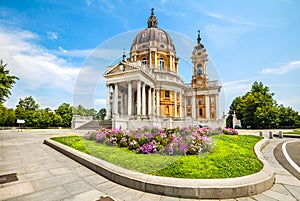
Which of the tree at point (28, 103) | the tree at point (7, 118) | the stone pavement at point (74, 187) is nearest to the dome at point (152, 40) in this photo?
the stone pavement at point (74, 187)

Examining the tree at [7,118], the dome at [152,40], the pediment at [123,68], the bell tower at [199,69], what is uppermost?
the dome at [152,40]

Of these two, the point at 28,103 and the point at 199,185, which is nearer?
the point at 199,185

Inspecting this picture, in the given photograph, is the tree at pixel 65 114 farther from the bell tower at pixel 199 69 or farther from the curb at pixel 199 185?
the curb at pixel 199 185

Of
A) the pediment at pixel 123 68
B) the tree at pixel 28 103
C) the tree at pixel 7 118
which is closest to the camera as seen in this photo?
the pediment at pixel 123 68

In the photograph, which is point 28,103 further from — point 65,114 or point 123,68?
point 123,68

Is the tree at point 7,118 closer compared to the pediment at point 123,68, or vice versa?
the pediment at point 123,68

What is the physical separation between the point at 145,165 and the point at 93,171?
205cm

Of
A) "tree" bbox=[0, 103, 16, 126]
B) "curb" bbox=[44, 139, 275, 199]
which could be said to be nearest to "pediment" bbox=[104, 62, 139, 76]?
"curb" bbox=[44, 139, 275, 199]

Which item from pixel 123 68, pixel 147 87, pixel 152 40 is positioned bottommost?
pixel 147 87

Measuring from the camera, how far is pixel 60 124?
5269cm

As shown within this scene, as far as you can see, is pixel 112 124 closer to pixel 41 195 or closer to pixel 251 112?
pixel 41 195

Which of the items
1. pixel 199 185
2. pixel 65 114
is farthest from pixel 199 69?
pixel 65 114

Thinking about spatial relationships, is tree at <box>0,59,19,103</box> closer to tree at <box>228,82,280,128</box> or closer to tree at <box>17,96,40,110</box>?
tree at <box>228,82,280,128</box>

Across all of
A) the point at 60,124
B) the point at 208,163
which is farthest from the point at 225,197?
the point at 60,124
